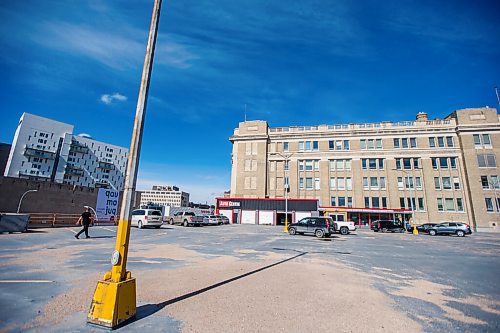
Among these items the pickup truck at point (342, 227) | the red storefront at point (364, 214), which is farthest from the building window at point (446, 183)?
the pickup truck at point (342, 227)

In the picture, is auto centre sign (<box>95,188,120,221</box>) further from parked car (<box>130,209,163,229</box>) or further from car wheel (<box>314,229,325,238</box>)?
car wheel (<box>314,229,325,238</box>)

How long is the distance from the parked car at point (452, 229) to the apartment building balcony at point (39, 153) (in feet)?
328

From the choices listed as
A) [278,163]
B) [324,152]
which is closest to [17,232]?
[278,163]

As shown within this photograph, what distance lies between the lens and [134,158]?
4.14 meters

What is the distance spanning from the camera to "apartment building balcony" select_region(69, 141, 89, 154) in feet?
276

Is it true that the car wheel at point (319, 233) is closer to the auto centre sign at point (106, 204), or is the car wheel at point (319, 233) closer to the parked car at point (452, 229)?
the parked car at point (452, 229)

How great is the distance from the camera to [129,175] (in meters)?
4.03

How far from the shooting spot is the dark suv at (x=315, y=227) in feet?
67.7

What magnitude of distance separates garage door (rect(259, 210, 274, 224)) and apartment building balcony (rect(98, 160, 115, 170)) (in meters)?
75.9

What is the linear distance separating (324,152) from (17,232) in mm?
50164

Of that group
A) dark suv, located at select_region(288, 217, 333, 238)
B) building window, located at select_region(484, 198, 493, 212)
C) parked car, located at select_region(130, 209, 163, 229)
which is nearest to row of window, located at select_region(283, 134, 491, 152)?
building window, located at select_region(484, 198, 493, 212)

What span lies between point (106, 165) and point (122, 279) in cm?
10627

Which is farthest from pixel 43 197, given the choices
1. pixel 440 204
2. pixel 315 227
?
pixel 440 204

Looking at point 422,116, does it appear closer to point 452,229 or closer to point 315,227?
point 452,229
